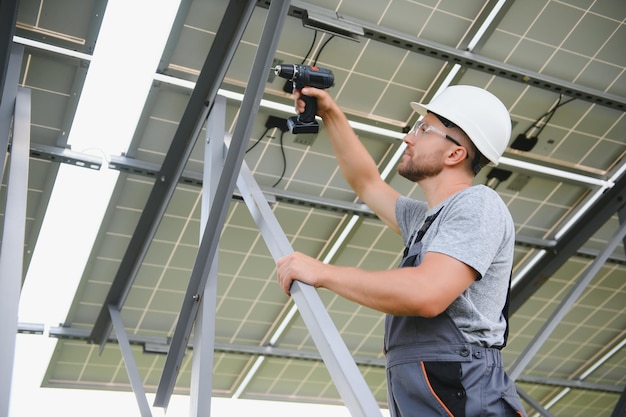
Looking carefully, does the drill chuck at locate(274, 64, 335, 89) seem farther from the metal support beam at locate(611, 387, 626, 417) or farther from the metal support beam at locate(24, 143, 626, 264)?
the metal support beam at locate(611, 387, 626, 417)

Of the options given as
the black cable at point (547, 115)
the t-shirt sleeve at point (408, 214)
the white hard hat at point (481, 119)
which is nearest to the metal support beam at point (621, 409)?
the black cable at point (547, 115)

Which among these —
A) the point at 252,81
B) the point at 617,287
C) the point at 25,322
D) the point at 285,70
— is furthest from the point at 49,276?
the point at 617,287

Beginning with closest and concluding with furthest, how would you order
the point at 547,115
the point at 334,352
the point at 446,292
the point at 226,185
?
the point at 446,292
the point at 334,352
the point at 226,185
the point at 547,115

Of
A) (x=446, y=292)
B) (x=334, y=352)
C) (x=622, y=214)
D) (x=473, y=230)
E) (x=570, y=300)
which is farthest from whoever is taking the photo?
(x=622, y=214)

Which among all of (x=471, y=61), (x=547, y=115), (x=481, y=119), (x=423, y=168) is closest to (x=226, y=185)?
(x=423, y=168)

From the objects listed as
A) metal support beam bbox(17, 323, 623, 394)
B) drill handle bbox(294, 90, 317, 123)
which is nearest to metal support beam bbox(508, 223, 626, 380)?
metal support beam bbox(17, 323, 623, 394)

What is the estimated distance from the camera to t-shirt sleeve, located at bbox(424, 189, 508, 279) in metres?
2.92

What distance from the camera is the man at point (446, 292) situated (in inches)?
114

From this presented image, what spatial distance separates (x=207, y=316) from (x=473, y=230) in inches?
104

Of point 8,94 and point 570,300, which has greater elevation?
point 8,94

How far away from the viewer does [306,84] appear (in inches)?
163

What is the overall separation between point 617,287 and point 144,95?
5.73 meters

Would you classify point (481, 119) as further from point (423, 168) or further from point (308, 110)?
point (308, 110)

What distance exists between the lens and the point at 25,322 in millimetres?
8070
